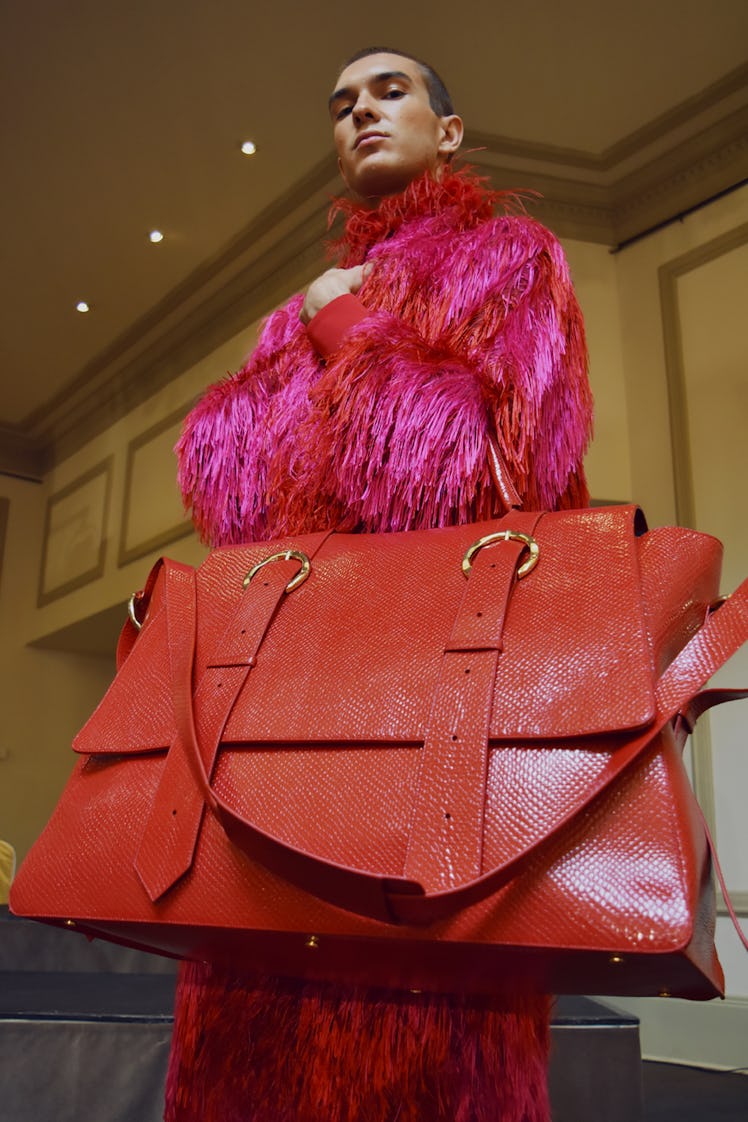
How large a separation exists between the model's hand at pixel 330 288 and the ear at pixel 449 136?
241mm

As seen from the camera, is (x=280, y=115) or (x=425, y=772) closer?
(x=425, y=772)

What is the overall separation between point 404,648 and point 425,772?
0.28 ft

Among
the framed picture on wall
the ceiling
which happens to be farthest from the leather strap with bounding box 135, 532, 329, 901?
the framed picture on wall

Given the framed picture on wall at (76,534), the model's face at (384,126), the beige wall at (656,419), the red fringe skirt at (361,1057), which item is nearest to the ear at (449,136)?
the model's face at (384,126)

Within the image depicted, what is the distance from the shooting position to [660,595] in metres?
0.54

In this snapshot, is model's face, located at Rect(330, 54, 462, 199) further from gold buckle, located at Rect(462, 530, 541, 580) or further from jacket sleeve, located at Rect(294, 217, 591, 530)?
gold buckle, located at Rect(462, 530, 541, 580)

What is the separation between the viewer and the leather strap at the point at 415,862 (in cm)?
44

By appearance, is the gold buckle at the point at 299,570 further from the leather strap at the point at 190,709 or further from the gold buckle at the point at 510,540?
the gold buckle at the point at 510,540

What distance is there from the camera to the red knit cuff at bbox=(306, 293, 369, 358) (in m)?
0.76

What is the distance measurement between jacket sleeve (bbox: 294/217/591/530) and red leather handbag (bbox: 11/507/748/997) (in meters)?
0.06

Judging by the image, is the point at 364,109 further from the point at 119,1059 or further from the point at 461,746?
the point at 119,1059

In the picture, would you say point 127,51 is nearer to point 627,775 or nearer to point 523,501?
point 523,501

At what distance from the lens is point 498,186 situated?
3.11 metres

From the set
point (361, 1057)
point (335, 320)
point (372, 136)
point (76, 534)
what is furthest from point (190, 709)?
point (76, 534)
